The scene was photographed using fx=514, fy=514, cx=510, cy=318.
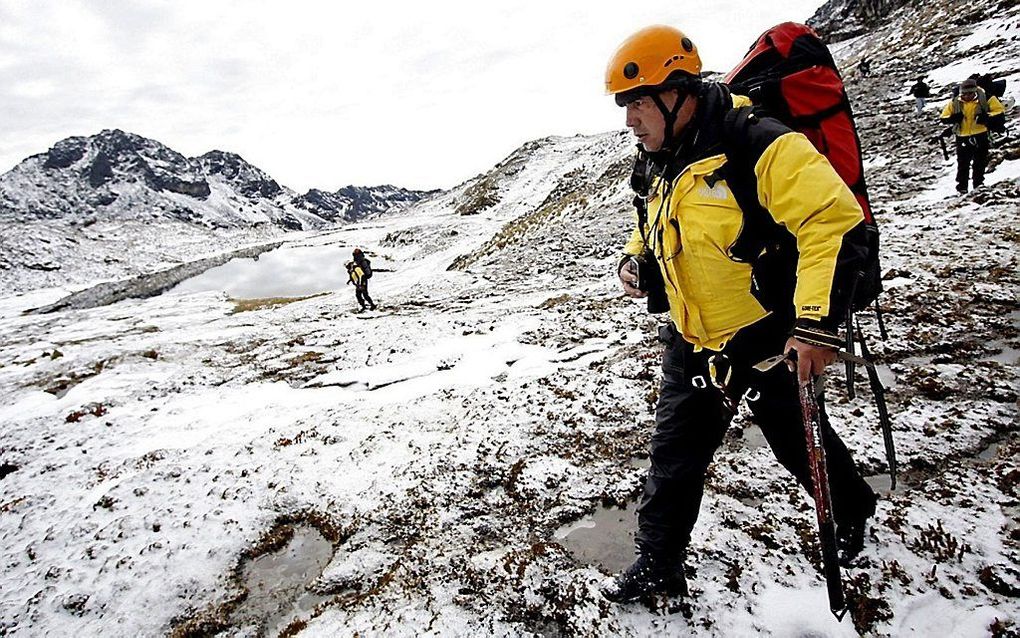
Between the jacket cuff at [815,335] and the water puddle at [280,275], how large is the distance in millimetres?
31832

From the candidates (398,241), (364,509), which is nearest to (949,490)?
(364,509)

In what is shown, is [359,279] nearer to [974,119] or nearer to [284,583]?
[284,583]

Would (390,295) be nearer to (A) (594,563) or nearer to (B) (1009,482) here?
(A) (594,563)

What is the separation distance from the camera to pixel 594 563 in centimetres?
478

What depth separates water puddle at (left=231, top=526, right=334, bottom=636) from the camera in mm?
4773

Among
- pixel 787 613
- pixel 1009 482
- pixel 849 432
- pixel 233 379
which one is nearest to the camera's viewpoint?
pixel 787 613

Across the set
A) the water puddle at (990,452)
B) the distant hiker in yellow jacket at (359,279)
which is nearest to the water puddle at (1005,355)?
the water puddle at (990,452)

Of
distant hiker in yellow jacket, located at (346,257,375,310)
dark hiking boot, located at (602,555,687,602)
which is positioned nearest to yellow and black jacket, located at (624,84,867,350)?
dark hiking boot, located at (602,555,687,602)

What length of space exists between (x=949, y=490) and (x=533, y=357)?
22.2 ft

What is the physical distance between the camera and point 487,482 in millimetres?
6309

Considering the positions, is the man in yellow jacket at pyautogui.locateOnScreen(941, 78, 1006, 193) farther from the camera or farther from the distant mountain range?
the distant mountain range

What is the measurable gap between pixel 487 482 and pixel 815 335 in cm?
456

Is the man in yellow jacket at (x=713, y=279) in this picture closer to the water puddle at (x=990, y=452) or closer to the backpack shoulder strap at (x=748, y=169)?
the backpack shoulder strap at (x=748, y=169)

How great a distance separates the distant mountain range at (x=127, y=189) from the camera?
11969cm
